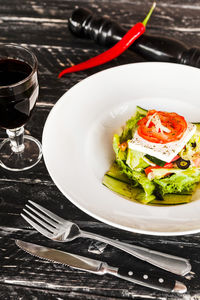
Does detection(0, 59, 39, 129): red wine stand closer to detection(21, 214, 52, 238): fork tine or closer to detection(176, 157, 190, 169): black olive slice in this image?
detection(21, 214, 52, 238): fork tine

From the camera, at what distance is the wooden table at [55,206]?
1.37 meters

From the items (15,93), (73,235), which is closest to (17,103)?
(15,93)

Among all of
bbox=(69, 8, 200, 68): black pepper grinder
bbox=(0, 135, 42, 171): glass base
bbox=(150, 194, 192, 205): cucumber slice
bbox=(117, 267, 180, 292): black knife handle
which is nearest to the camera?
bbox=(117, 267, 180, 292): black knife handle

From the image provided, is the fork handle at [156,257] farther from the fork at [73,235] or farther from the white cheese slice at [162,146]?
the white cheese slice at [162,146]

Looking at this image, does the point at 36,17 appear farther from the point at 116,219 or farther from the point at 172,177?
the point at 116,219

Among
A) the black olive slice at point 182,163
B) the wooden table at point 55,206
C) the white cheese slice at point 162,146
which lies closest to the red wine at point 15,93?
the wooden table at point 55,206

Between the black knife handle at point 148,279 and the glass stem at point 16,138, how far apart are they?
80 cm

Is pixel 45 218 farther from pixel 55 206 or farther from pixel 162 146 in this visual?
pixel 162 146

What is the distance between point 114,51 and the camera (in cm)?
223

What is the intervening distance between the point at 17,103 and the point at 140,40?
971 millimetres

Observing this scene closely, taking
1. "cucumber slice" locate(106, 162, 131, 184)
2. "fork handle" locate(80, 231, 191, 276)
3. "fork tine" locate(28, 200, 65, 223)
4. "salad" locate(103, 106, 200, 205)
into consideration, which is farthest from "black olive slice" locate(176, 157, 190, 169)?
"fork tine" locate(28, 200, 65, 223)

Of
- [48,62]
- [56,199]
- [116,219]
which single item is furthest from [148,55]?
[116,219]

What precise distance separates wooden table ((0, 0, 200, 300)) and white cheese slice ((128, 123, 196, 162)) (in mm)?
334

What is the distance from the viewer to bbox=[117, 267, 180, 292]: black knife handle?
134cm
